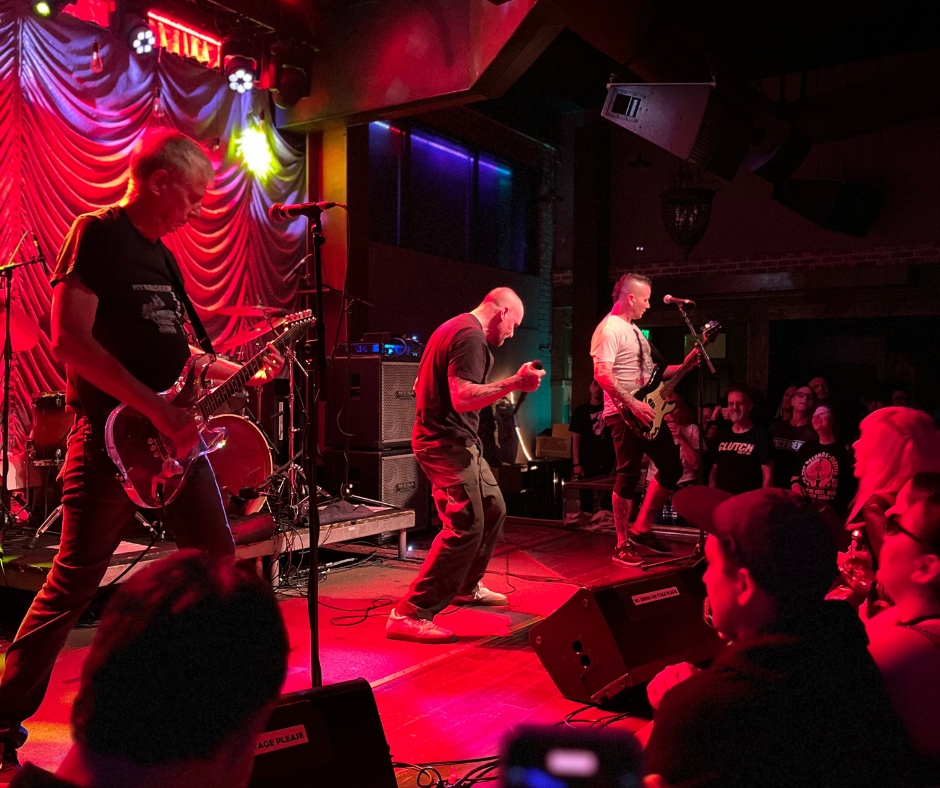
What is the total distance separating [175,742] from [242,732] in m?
0.08

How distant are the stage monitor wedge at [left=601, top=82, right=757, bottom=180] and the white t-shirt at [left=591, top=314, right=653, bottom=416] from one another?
172cm

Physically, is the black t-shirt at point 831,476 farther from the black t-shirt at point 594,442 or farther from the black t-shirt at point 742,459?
the black t-shirt at point 594,442

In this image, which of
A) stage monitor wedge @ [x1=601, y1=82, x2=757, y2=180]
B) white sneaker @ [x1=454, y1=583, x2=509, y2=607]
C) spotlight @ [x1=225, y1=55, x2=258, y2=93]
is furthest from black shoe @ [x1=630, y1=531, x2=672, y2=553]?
spotlight @ [x1=225, y1=55, x2=258, y2=93]

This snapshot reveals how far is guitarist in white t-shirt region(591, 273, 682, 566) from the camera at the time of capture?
7.18 m

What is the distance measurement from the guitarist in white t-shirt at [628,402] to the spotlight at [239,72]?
3.91m

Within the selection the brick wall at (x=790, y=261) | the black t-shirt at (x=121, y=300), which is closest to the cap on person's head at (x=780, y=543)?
the black t-shirt at (x=121, y=300)

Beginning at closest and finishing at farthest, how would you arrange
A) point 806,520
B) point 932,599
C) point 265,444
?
point 806,520 < point 932,599 < point 265,444

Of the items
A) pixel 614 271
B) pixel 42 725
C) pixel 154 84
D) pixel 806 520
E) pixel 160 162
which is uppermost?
pixel 154 84

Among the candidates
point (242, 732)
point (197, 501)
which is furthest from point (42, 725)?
point (242, 732)

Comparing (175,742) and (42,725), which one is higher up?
(175,742)

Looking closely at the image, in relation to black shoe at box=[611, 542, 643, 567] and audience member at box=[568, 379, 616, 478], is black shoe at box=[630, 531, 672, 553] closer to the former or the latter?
black shoe at box=[611, 542, 643, 567]

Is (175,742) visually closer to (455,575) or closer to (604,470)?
(455,575)

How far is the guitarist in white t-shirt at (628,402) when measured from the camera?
283 inches

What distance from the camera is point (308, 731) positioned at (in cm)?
230
